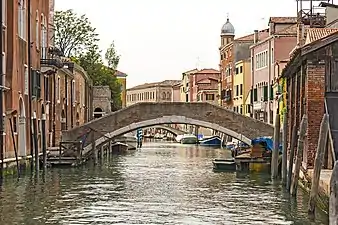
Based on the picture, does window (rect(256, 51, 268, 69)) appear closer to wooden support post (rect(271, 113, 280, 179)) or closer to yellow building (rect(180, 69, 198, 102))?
wooden support post (rect(271, 113, 280, 179))

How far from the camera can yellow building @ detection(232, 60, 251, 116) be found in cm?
4844

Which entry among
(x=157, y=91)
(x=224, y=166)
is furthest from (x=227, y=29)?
(x=224, y=166)

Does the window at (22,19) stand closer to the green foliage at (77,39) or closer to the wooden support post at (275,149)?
the wooden support post at (275,149)

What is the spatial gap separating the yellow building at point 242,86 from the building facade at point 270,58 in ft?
12.0

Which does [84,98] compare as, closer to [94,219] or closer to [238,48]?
[238,48]

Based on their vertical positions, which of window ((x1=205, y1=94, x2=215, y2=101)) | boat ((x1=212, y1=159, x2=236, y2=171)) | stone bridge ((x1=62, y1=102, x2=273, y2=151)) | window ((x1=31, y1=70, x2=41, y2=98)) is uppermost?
window ((x1=205, y1=94, x2=215, y2=101))

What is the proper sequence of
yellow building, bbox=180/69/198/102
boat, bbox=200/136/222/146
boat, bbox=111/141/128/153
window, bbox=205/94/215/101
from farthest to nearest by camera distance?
yellow building, bbox=180/69/198/102, window, bbox=205/94/215/101, boat, bbox=200/136/222/146, boat, bbox=111/141/128/153

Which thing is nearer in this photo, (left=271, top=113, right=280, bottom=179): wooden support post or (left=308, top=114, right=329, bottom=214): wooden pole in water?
(left=308, top=114, right=329, bottom=214): wooden pole in water

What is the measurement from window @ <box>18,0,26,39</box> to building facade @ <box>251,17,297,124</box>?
17839 millimetres

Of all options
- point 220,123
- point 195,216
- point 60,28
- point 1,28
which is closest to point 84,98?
point 60,28

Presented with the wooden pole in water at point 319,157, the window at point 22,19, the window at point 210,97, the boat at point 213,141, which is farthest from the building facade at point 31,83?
the window at point 210,97

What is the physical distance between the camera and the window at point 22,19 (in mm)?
22297

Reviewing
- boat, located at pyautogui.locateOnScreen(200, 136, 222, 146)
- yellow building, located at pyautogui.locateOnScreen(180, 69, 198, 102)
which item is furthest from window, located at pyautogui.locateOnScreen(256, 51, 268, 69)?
yellow building, located at pyautogui.locateOnScreen(180, 69, 198, 102)

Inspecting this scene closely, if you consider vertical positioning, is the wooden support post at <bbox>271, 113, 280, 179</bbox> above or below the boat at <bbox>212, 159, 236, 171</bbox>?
above
